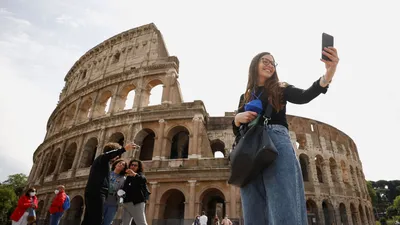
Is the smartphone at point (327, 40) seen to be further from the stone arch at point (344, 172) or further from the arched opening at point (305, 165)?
the stone arch at point (344, 172)

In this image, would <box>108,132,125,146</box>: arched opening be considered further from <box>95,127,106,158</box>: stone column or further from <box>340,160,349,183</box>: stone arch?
<box>340,160,349,183</box>: stone arch

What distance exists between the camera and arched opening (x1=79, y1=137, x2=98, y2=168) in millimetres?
17023

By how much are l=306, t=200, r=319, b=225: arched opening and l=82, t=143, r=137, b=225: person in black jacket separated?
16192 millimetres

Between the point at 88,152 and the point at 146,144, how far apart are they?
447cm

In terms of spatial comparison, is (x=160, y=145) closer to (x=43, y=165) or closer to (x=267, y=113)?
(x=43, y=165)

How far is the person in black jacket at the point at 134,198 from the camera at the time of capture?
14.6ft

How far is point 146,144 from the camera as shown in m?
17.5

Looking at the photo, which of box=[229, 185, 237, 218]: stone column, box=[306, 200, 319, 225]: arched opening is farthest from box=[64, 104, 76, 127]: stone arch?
box=[306, 200, 319, 225]: arched opening

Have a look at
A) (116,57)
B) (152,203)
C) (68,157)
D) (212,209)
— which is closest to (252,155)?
(152,203)

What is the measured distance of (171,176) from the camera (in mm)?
14016

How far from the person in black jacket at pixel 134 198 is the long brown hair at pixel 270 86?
10.9 feet

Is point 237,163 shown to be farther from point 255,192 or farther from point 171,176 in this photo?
point 171,176

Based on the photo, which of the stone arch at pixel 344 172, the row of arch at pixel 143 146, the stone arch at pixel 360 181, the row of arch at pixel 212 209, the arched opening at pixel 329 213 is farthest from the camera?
the stone arch at pixel 360 181

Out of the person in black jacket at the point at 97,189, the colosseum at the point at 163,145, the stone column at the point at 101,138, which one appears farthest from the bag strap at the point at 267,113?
the stone column at the point at 101,138
